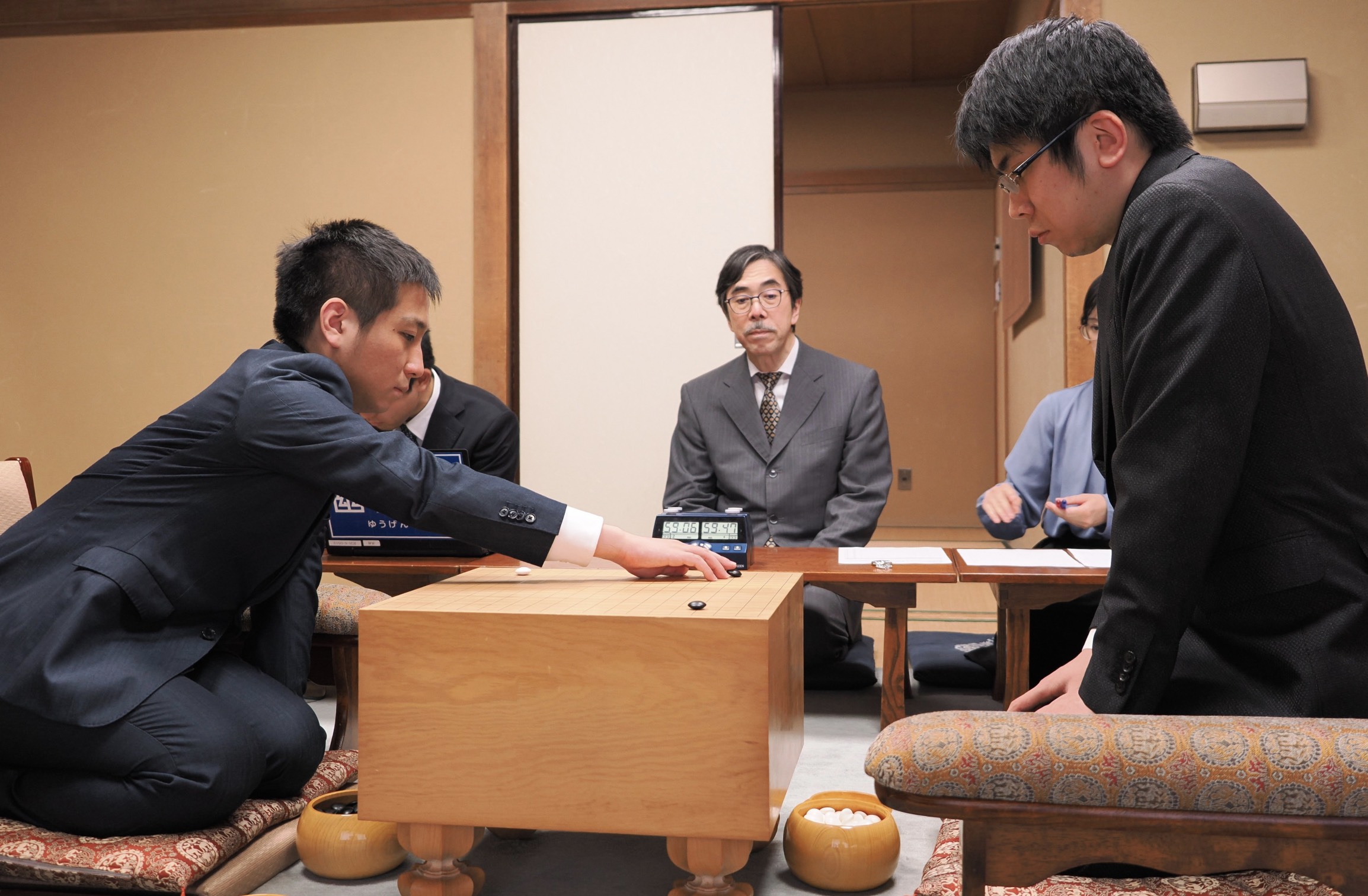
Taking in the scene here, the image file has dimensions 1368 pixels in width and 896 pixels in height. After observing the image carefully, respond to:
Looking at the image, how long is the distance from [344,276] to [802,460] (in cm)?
170

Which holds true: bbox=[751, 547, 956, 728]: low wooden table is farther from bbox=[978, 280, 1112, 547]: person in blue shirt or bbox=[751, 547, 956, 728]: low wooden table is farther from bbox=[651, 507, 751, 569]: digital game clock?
bbox=[978, 280, 1112, 547]: person in blue shirt

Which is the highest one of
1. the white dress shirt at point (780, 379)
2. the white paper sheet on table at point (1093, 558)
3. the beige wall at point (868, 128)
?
the beige wall at point (868, 128)

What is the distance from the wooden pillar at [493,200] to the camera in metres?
4.05

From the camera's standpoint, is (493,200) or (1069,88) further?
(493,200)

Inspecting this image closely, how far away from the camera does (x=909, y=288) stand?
Result: 7.84 m

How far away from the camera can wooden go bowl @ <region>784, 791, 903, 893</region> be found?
1.54 meters

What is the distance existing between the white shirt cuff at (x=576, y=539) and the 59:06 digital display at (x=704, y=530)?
643mm

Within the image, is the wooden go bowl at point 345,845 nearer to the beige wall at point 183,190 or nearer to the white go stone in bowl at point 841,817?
the white go stone in bowl at point 841,817

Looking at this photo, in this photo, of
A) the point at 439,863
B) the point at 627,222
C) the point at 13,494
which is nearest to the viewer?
A: the point at 439,863

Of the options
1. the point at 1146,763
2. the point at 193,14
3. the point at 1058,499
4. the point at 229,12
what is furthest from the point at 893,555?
the point at 193,14

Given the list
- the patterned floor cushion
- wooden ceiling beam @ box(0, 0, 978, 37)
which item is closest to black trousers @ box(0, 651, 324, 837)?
the patterned floor cushion

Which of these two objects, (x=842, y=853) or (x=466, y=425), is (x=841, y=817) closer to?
(x=842, y=853)

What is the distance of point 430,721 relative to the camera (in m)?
1.35

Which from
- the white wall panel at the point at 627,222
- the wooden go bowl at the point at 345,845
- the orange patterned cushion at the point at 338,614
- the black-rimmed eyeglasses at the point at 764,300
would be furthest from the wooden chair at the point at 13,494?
the white wall panel at the point at 627,222
